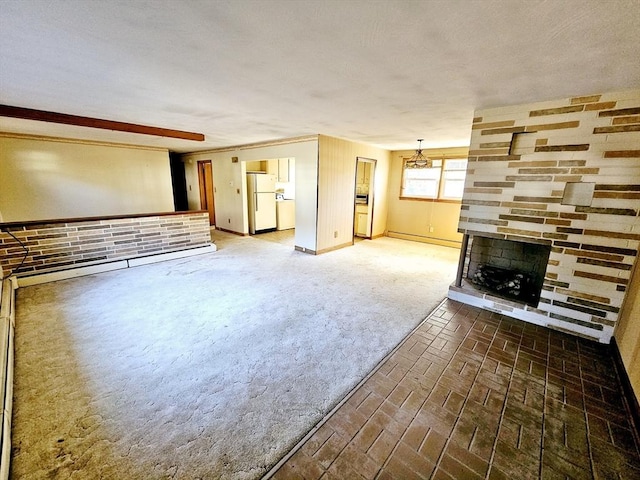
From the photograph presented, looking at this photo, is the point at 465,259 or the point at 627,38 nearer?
the point at 627,38

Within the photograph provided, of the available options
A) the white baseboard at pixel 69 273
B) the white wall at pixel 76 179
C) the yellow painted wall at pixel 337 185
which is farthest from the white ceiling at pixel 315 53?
the white wall at pixel 76 179

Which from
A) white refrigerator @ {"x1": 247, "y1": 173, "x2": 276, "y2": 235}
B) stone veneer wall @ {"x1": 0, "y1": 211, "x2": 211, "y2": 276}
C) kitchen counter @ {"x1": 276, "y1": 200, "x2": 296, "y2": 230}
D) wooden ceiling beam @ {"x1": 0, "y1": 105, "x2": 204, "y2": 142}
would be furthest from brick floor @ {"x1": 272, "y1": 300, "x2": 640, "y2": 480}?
kitchen counter @ {"x1": 276, "y1": 200, "x2": 296, "y2": 230}

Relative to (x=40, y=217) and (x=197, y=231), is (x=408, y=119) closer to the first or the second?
(x=197, y=231)

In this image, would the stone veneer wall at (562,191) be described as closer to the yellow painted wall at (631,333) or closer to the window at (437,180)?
the yellow painted wall at (631,333)

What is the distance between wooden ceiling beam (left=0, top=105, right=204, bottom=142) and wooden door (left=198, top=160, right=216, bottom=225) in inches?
121

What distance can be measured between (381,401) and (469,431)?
54 cm

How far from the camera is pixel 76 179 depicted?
5.75 m

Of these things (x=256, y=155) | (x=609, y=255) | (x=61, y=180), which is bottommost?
(x=609, y=255)

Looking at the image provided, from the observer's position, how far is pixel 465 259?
3.43m

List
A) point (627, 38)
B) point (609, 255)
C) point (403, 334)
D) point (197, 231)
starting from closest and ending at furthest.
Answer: point (627, 38) → point (609, 255) → point (403, 334) → point (197, 231)

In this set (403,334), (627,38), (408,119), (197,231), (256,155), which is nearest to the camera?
(627,38)

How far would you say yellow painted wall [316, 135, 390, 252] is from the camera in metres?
5.05

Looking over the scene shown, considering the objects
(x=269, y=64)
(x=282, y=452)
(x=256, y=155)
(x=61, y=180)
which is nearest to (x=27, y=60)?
(x=269, y=64)

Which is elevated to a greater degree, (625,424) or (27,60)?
(27,60)
